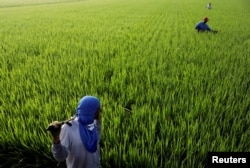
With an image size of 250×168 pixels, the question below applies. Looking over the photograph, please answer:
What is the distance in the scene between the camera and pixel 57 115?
270cm

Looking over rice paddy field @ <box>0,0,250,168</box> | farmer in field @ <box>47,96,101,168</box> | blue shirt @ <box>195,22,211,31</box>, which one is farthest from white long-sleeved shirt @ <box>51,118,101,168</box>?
blue shirt @ <box>195,22,211,31</box>

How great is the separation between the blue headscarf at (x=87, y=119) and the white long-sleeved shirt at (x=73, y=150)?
3 cm

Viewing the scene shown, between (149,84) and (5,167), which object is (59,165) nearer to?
(5,167)

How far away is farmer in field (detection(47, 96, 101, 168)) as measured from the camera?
166 cm

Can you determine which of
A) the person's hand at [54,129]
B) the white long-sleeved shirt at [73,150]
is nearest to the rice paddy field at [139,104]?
the white long-sleeved shirt at [73,150]

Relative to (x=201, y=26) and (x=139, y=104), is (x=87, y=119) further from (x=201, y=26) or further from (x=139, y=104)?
(x=201, y=26)

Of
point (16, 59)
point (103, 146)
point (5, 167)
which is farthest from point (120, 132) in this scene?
point (16, 59)

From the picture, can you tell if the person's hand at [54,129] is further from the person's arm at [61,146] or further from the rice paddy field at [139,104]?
the rice paddy field at [139,104]

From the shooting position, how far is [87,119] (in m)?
1.67

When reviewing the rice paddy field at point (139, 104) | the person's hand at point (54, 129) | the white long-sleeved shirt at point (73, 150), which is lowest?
the rice paddy field at point (139, 104)

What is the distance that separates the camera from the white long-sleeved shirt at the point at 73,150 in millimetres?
1673

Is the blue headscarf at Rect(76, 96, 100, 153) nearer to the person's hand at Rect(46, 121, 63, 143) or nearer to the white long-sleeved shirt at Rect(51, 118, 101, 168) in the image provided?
the white long-sleeved shirt at Rect(51, 118, 101, 168)

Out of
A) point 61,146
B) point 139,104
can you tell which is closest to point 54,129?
point 61,146

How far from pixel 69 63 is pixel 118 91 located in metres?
1.57
